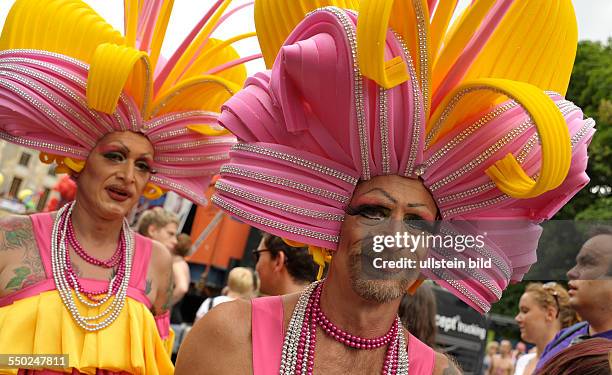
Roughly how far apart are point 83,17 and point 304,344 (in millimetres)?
2273

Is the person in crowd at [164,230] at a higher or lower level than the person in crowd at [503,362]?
higher

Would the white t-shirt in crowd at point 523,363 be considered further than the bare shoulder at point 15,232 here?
Yes

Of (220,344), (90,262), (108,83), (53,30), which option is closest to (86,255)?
(90,262)

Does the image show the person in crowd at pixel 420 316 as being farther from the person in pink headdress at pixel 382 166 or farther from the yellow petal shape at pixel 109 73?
the yellow petal shape at pixel 109 73

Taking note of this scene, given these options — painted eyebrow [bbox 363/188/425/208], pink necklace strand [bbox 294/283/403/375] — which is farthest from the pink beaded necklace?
painted eyebrow [bbox 363/188/425/208]

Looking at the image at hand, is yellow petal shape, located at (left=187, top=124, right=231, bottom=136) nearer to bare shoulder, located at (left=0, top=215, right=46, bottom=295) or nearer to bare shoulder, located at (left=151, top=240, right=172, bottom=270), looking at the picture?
bare shoulder, located at (left=151, top=240, right=172, bottom=270)

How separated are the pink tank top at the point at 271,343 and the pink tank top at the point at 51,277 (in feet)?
4.51

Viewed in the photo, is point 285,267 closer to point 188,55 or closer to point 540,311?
point 188,55

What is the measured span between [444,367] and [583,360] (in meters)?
0.63

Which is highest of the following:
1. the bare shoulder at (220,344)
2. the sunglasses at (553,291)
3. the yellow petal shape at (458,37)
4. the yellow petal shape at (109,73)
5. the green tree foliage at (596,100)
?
the green tree foliage at (596,100)

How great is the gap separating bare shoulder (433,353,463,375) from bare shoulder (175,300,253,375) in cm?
63

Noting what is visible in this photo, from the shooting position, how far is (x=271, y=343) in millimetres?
2512

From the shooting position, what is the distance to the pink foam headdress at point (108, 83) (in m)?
3.83

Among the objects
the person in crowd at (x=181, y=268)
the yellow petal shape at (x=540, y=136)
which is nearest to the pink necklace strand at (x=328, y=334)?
the yellow petal shape at (x=540, y=136)
